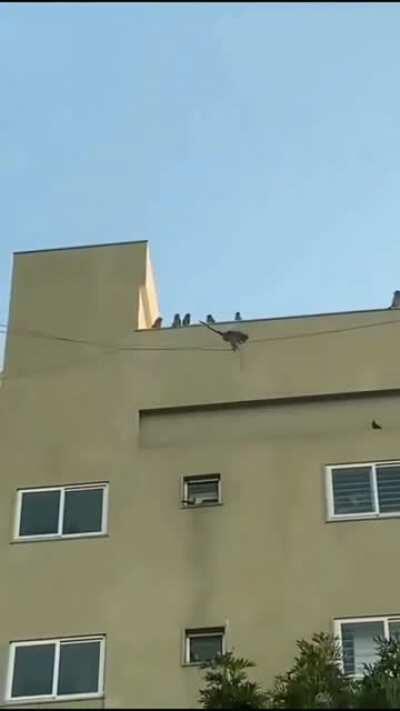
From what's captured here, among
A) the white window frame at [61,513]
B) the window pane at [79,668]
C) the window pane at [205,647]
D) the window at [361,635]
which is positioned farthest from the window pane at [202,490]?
the window at [361,635]

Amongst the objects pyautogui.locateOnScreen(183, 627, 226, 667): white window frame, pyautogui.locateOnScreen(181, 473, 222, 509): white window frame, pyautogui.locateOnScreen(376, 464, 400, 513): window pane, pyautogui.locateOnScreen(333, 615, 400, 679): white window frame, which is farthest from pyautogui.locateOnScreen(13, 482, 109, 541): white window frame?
pyautogui.locateOnScreen(376, 464, 400, 513): window pane

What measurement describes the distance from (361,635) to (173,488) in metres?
3.69

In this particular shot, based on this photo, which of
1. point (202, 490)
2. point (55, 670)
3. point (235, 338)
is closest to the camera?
point (55, 670)

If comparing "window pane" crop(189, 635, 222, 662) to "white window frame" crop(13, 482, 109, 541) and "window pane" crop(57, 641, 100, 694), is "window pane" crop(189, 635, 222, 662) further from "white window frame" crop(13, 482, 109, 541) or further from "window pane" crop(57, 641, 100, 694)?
"white window frame" crop(13, 482, 109, 541)

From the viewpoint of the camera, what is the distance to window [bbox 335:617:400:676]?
2181 cm

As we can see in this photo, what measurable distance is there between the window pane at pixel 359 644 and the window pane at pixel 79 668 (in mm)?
3578

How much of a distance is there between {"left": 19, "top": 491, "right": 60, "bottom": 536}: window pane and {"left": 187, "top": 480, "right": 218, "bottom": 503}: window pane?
2.08 meters

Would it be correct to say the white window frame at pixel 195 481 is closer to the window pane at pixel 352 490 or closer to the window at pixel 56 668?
the window pane at pixel 352 490

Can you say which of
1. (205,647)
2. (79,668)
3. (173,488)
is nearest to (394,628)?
(205,647)

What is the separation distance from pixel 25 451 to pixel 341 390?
5.10 m

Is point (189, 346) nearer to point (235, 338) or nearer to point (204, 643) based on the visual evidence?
point (235, 338)

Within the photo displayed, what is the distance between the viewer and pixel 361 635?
2212 centimetres

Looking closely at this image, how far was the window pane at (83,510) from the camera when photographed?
2369cm

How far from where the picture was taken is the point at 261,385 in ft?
81.0
